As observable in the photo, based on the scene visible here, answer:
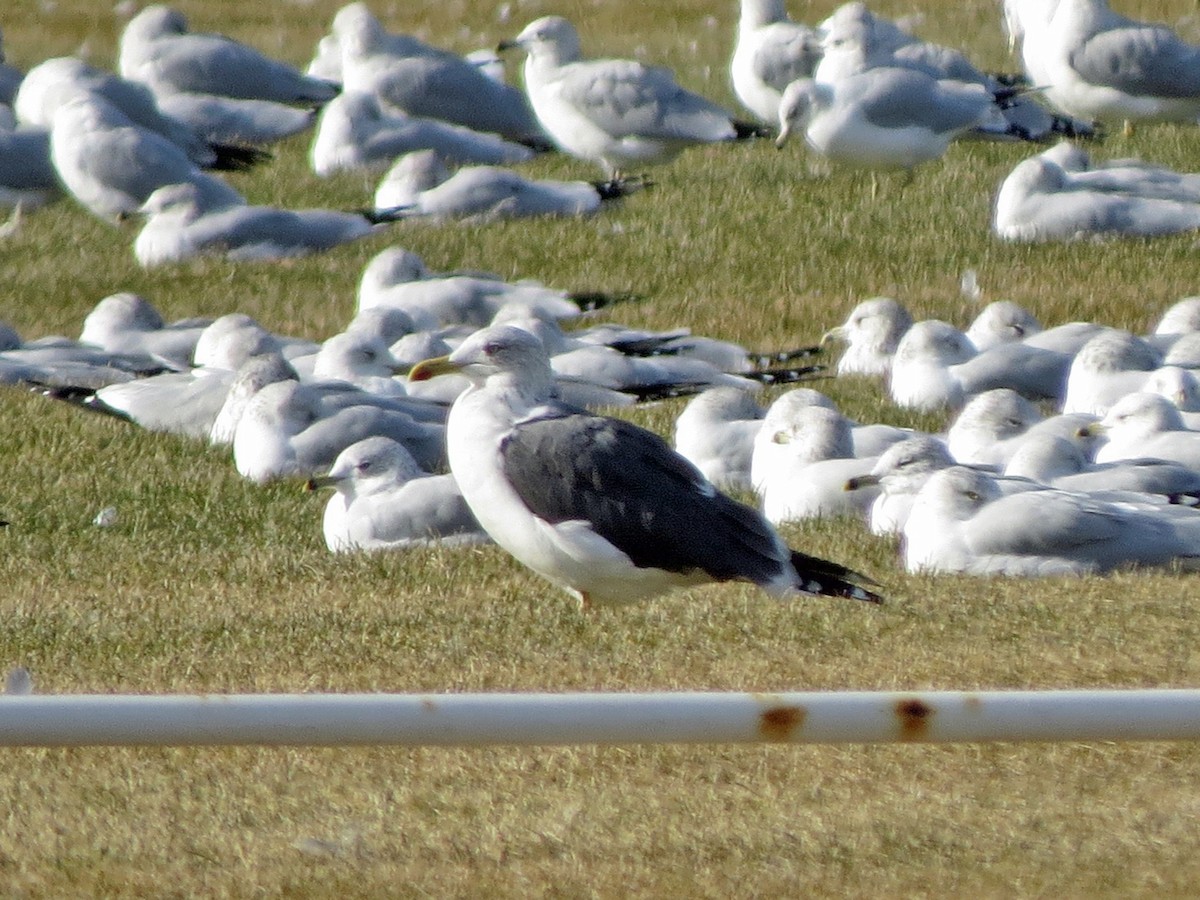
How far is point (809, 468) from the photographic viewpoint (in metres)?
7.73

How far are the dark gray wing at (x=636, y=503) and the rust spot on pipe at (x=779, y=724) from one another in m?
2.34

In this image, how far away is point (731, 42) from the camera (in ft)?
70.3

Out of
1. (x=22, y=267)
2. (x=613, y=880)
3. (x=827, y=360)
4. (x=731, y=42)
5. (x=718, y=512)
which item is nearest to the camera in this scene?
(x=613, y=880)

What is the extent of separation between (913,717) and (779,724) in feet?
0.68

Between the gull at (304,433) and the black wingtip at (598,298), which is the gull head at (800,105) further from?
the gull at (304,433)

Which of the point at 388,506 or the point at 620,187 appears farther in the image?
the point at 620,187

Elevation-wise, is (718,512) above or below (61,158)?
above

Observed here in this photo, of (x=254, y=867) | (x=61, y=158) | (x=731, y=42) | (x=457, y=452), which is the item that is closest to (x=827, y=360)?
(x=457, y=452)

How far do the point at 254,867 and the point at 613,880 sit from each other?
667 millimetres

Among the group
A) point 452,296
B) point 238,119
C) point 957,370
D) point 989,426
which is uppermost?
point 989,426

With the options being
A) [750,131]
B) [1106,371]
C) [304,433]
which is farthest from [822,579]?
[750,131]

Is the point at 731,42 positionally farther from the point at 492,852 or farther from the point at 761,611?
the point at 492,852

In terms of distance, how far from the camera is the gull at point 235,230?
13.2 m

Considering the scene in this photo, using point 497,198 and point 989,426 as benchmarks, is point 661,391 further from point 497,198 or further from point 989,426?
point 497,198
